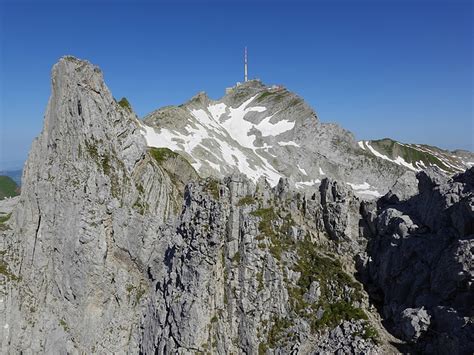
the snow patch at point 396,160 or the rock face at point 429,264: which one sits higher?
the snow patch at point 396,160

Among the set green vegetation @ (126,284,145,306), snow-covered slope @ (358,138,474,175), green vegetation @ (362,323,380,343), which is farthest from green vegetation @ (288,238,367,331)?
snow-covered slope @ (358,138,474,175)

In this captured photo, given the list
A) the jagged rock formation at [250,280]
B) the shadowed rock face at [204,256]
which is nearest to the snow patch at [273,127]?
the shadowed rock face at [204,256]

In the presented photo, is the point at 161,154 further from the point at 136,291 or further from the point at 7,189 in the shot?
the point at 7,189

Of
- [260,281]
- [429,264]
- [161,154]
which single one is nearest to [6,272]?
[161,154]

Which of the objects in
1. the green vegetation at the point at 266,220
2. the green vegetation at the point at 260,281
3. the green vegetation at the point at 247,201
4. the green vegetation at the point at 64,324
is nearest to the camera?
the green vegetation at the point at 260,281

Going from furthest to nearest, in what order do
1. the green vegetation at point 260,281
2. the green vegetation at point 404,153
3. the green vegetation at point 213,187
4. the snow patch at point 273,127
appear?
the green vegetation at point 404,153
the snow patch at point 273,127
the green vegetation at point 213,187
the green vegetation at point 260,281

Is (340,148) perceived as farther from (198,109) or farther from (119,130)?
(119,130)

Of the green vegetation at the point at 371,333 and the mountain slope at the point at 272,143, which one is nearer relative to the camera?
the green vegetation at the point at 371,333

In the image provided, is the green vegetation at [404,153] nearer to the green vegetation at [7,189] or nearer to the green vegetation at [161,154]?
the green vegetation at [161,154]
